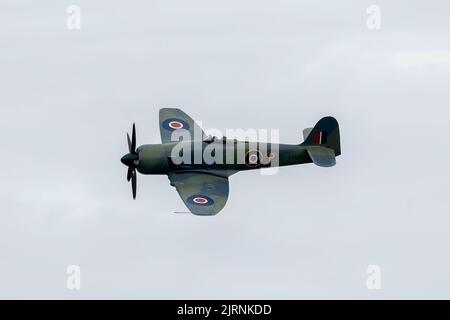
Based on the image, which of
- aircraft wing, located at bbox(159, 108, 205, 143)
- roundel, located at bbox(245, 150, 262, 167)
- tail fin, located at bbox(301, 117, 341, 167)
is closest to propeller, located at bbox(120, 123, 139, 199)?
aircraft wing, located at bbox(159, 108, 205, 143)

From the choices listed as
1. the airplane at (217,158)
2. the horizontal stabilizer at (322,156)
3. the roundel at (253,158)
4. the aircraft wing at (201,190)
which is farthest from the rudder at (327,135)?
the aircraft wing at (201,190)

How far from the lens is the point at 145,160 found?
246 ft

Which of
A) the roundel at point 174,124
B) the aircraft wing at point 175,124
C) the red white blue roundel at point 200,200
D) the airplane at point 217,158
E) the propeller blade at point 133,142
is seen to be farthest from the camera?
the roundel at point 174,124

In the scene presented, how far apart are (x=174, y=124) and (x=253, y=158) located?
5283mm

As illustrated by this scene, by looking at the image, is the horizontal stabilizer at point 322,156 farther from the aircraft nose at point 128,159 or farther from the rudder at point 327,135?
the aircraft nose at point 128,159

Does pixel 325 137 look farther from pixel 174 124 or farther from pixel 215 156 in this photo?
pixel 174 124

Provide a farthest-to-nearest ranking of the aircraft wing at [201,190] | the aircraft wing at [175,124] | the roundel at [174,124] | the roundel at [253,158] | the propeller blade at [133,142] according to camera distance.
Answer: the roundel at [174,124], the aircraft wing at [175,124], the roundel at [253,158], the propeller blade at [133,142], the aircraft wing at [201,190]

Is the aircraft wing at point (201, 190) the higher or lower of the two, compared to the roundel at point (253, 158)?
lower

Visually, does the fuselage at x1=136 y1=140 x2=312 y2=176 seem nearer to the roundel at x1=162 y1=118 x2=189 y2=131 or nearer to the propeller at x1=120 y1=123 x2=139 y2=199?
the propeller at x1=120 y1=123 x2=139 y2=199

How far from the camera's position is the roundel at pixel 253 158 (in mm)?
75688

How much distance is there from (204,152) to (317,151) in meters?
5.24

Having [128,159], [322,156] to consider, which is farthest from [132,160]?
[322,156]
